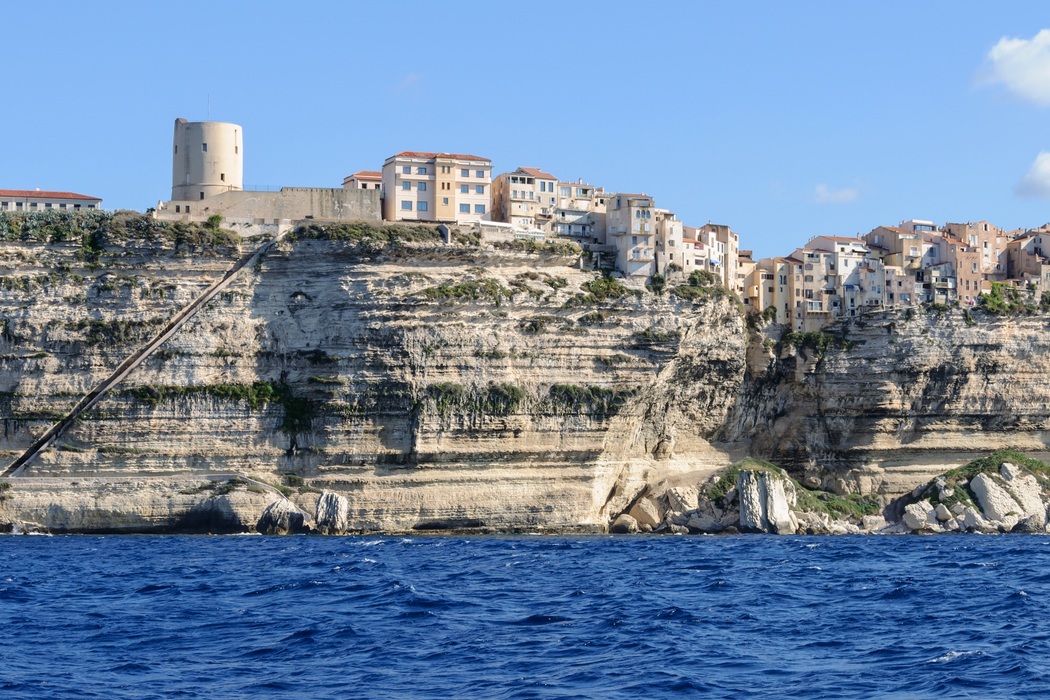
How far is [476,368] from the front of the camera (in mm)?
67188

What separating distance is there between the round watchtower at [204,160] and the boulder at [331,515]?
1658 centimetres

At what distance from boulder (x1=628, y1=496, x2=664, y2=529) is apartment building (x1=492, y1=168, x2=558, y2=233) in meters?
15.9

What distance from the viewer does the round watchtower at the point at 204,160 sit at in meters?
72.8

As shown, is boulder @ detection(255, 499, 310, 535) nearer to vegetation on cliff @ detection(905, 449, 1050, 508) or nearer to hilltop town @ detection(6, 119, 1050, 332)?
hilltop town @ detection(6, 119, 1050, 332)

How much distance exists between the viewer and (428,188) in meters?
75.8

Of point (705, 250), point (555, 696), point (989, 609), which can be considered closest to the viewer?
point (555, 696)

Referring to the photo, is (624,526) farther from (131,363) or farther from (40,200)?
(40,200)

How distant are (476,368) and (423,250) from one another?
19.4 ft

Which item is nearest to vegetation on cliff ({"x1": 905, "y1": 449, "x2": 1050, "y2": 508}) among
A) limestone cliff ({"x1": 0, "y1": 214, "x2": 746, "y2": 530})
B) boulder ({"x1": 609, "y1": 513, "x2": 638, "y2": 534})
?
boulder ({"x1": 609, "y1": 513, "x2": 638, "y2": 534})

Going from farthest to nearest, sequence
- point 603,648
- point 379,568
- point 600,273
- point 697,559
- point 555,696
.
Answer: point 600,273
point 697,559
point 379,568
point 603,648
point 555,696

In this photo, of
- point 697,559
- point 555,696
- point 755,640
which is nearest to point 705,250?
point 697,559

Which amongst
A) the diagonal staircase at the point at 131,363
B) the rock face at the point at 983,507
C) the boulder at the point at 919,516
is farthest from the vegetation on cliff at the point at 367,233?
the rock face at the point at 983,507

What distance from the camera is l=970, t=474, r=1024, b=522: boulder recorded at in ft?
228

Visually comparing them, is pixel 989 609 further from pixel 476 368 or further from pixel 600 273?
pixel 600 273
